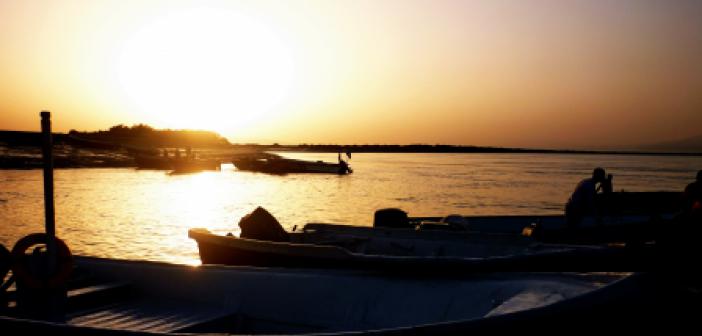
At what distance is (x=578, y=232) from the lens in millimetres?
14500

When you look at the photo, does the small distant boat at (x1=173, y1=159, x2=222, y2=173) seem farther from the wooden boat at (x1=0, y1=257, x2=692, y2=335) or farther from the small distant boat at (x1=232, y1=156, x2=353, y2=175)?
the wooden boat at (x1=0, y1=257, x2=692, y2=335)

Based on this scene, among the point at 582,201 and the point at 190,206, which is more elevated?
the point at 582,201

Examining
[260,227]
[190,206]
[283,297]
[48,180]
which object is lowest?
[190,206]

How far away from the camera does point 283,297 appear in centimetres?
770

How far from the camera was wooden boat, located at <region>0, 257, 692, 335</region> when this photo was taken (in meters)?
6.95

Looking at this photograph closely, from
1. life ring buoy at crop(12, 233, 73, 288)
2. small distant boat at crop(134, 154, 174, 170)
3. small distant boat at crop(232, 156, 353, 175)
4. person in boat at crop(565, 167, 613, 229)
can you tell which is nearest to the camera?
life ring buoy at crop(12, 233, 73, 288)

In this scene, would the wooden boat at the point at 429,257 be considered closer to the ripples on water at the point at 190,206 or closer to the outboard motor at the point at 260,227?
the outboard motor at the point at 260,227

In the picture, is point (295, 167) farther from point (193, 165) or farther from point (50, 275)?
point (50, 275)

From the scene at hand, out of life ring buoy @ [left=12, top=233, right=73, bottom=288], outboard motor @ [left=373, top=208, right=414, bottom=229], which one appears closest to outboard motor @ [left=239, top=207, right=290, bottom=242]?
outboard motor @ [left=373, top=208, right=414, bottom=229]

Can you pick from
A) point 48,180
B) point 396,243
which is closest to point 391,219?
point 396,243

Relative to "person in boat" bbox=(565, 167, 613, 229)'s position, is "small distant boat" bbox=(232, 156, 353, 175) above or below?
below

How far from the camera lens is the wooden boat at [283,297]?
6953mm

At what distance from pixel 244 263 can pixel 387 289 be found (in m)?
4.75

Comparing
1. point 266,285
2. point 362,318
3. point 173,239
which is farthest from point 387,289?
point 173,239
